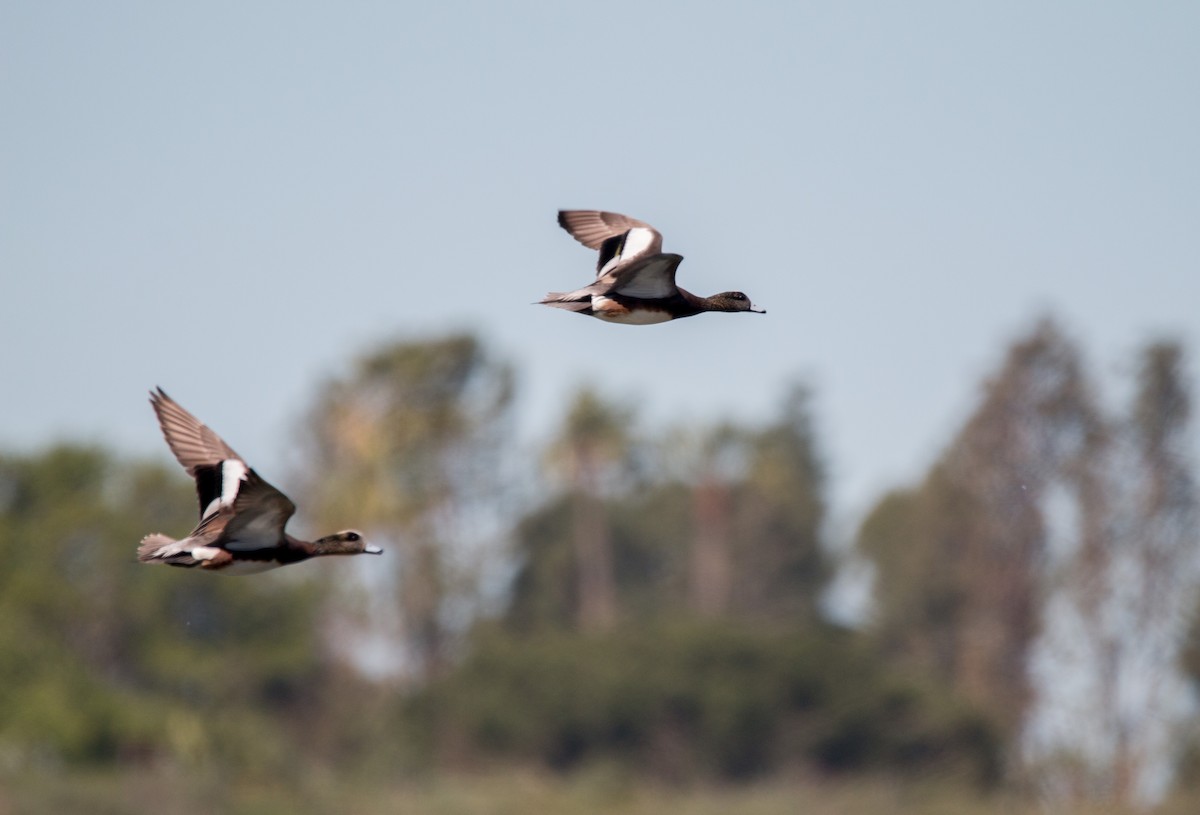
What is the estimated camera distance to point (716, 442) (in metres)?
83.6

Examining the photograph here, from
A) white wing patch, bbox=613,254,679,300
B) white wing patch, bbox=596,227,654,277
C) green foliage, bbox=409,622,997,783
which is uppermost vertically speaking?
white wing patch, bbox=596,227,654,277

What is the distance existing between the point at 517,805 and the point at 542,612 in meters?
28.0

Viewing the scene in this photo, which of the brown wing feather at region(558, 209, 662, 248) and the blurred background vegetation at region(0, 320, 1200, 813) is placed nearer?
the brown wing feather at region(558, 209, 662, 248)

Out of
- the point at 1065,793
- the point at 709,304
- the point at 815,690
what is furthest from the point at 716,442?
the point at 709,304

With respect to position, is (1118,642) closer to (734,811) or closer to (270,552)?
(734,811)

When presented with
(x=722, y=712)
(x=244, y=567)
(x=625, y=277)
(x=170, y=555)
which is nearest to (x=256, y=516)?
(x=244, y=567)

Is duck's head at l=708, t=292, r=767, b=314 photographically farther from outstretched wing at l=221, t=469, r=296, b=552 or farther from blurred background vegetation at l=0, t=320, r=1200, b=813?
blurred background vegetation at l=0, t=320, r=1200, b=813

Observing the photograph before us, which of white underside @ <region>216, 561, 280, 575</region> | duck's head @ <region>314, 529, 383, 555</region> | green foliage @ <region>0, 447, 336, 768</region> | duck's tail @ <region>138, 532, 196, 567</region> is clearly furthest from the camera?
green foliage @ <region>0, 447, 336, 768</region>

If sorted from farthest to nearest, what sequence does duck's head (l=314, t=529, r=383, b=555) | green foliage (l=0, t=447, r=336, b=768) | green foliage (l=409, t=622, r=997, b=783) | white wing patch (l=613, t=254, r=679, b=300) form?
1. green foliage (l=409, t=622, r=997, b=783)
2. green foliage (l=0, t=447, r=336, b=768)
3. white wing patch (l=613, t=254, r=679, b=300)
4. duck's head (l=314, t=529, r=383, b=555)

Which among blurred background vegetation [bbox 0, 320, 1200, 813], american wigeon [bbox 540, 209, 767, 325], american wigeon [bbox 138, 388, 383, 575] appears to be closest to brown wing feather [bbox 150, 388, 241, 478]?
american wigeon [bbox 138, 388, 383, 575]

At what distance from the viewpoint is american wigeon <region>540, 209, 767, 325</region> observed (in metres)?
14.1

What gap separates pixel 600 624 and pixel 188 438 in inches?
2507

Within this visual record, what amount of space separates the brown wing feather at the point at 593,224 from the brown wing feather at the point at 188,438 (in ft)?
9.02

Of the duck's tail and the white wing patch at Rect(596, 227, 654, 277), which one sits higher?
the white wing patch at Rect(596, 227, 654, 277)
